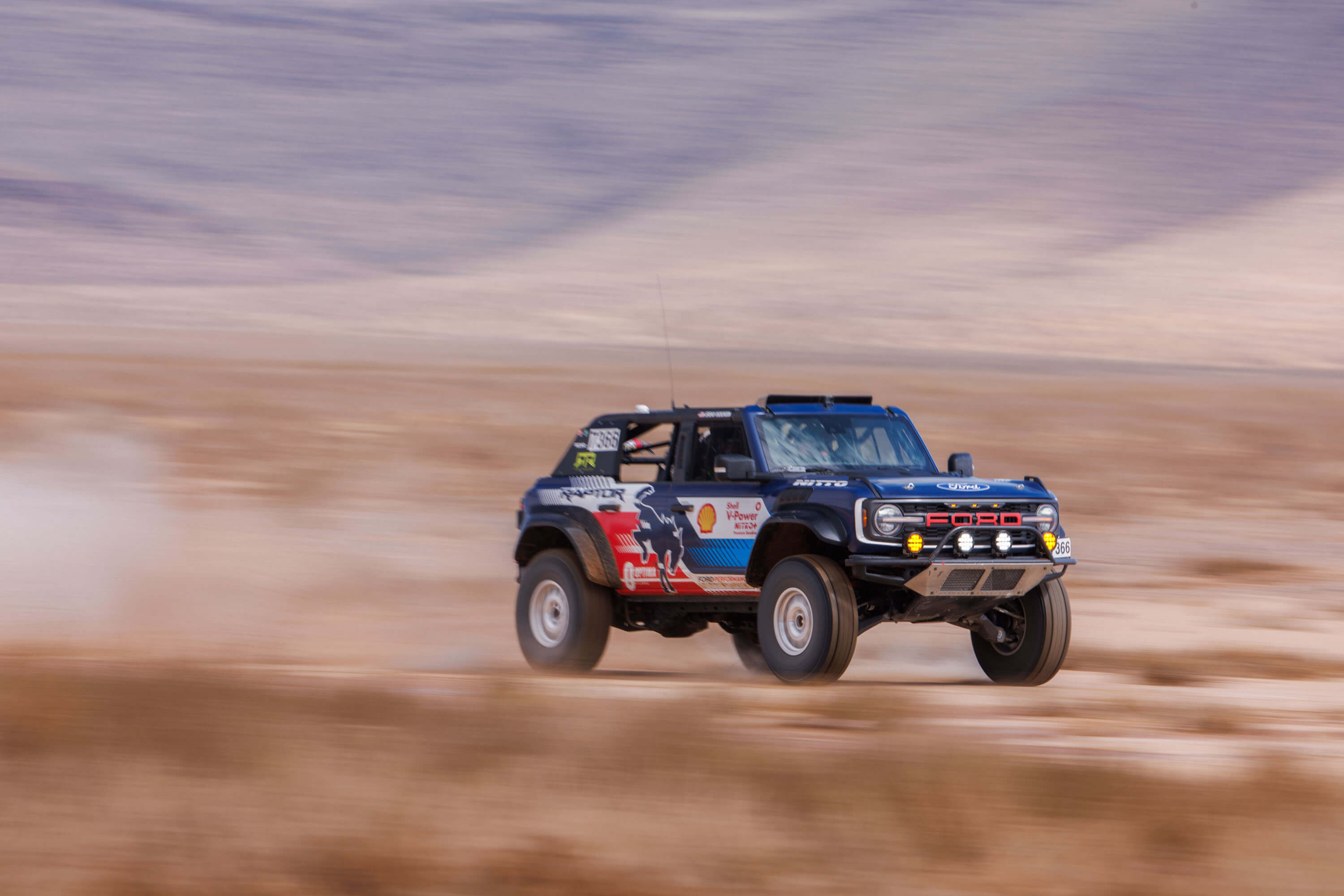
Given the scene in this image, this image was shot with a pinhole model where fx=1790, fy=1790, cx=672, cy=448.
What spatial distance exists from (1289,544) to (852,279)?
36.2m

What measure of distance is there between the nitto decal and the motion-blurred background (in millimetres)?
1594

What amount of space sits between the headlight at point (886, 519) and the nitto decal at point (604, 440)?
2427 millimetres

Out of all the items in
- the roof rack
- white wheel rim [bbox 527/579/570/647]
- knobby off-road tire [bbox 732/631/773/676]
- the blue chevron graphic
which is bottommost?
knobby off-road tire [bbox 732/631/773/676]

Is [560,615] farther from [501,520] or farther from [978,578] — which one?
[501,520]

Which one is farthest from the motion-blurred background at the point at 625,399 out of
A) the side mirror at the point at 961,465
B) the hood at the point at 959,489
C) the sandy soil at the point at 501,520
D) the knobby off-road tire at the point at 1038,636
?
the side mirror at the point at 961,465

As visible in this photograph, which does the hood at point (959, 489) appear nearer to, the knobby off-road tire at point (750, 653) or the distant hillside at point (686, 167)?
the knobby off-road tire at point (750, 653)

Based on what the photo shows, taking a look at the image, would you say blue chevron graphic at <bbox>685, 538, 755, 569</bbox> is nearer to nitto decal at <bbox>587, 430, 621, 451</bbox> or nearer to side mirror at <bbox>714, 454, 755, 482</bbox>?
side mirror at <bbox>714, 454, 755, 482</bbox>

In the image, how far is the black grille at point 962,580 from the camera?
10.4 m

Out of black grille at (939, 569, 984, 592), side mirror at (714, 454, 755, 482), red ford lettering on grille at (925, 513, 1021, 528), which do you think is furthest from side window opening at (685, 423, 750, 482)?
black grille at (939, 569, 984, 592)

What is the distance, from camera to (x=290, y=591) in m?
17.5

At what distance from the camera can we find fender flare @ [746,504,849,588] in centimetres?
1055

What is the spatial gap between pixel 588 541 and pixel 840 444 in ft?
6.03

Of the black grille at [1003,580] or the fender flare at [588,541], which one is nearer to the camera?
the black grille at [1003,580]

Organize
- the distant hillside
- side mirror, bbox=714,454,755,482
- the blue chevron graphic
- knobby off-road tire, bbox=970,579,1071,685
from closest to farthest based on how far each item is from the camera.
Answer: side mirror, bbox=714,454,755,482, the blue chevron graphic, knobby off-road tire, bbox=970,579,1071,685, the distant hillside
